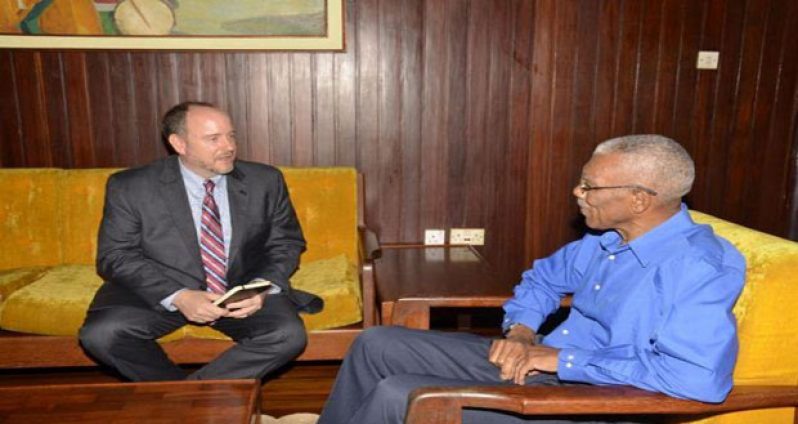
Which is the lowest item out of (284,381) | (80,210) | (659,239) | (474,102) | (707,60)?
(284,381)

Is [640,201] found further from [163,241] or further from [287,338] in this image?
[163,241]

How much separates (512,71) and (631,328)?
2023 mm

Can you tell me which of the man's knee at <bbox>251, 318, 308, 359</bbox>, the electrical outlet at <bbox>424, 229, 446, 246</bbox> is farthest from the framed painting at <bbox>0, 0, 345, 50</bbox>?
the man's knee at <bbox>251, 318, 308, 359</bbox>

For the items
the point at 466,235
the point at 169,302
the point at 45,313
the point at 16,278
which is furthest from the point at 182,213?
the point at 466,235

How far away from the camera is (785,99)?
3.51 metres

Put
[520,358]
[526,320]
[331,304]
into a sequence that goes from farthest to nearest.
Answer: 1. [331,304]
2. [526,320]
3. [520,358]

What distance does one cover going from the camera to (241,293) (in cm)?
226

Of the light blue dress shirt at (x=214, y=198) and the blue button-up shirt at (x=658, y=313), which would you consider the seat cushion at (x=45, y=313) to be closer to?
the light blue dress shirt at (x=214, y=198)

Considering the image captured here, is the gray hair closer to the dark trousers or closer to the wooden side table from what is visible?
the wooden side table

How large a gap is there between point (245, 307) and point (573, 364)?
1258 mm

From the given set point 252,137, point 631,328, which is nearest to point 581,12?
point 252,137

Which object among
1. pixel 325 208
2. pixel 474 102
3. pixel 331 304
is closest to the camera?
pixel 331 304

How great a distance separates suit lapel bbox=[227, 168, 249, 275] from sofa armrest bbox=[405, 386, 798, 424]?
134cm

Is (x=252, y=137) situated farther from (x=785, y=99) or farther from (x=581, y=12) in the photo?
(x=785, y=99)
